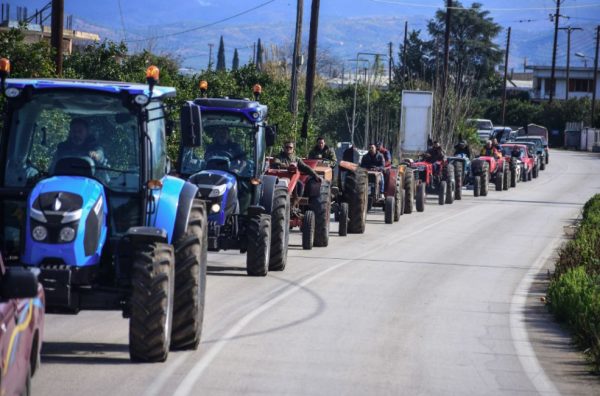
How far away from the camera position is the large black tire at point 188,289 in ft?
37.9

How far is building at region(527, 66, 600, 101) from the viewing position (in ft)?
424

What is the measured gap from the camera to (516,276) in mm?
20609

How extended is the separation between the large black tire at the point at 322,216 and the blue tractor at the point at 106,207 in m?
11.3

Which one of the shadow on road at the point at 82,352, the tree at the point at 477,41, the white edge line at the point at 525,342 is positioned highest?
the tree at the point at 477,41

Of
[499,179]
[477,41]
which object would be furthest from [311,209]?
[477,41]

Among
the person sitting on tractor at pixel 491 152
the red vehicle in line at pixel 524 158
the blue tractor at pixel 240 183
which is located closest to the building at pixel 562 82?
the red vehicle in line at pixel 524 158

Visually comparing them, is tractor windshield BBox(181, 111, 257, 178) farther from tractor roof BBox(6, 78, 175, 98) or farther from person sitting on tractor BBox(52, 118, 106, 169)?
person sitting on tractor BBox(52, 118, 106, 169)

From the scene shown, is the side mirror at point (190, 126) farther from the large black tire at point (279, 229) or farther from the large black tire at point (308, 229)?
the large black tire at point (308, 229)

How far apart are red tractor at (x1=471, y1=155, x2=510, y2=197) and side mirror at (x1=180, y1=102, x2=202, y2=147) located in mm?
31703

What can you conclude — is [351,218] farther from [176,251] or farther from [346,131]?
[346,131]

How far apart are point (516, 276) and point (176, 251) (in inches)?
402

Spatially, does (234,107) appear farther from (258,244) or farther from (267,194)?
(258,244)

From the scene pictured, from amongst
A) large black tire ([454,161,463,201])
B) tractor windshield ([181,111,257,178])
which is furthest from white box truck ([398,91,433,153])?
tractor windshield ([181,111,257,178])

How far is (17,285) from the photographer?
7.33 meters
